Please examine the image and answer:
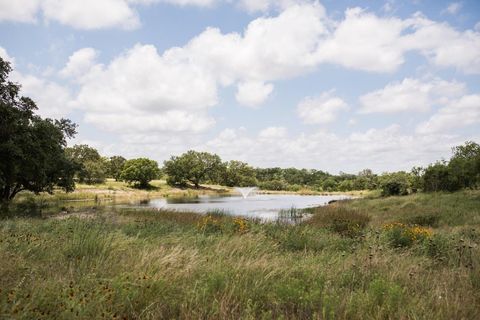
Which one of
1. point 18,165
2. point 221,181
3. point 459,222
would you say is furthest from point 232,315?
point 221,181

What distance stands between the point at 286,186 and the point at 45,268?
134141 millimetres

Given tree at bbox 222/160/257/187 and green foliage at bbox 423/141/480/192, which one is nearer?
green foliage at bbox 423/141/480/192

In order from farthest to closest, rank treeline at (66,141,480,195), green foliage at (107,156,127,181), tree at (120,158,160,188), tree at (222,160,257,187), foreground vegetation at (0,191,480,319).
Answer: tree at (222,160,257,187)
green foliage at (107,156,127,181)
tree at (120,158,160,188)
treeline at (66,141,480,195)
foreground vegetation at (0,191,480,319)

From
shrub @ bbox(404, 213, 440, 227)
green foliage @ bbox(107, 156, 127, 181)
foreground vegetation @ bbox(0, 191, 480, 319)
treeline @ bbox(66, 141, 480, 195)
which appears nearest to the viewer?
foreground vegetation @ bbox(0, 191, 480, 319)

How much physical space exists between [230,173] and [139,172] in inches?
1797

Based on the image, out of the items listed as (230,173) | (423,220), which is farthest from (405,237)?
(230,173)

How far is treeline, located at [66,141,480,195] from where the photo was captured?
45275 millimetres

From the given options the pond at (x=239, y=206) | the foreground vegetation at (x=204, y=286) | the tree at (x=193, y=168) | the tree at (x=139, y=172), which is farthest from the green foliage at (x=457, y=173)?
the tree at (x=193, y=168)

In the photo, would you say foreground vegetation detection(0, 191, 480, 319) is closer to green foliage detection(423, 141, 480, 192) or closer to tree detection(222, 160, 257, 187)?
green foliage detection(423, 141, 480, 192)

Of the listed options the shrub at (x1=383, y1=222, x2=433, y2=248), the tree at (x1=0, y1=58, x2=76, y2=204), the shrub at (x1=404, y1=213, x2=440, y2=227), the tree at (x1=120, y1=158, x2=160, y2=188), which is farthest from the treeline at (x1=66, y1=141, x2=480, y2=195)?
the shrub at (x1=383, y1=222, x2=433, y2=248)

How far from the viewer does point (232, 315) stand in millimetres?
4184

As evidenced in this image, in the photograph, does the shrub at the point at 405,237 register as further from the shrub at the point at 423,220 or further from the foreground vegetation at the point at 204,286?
the shrub at the point at 423,220

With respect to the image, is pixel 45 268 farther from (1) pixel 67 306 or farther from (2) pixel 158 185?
(2) pixel 158 185

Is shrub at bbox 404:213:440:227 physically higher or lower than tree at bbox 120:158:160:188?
lower
